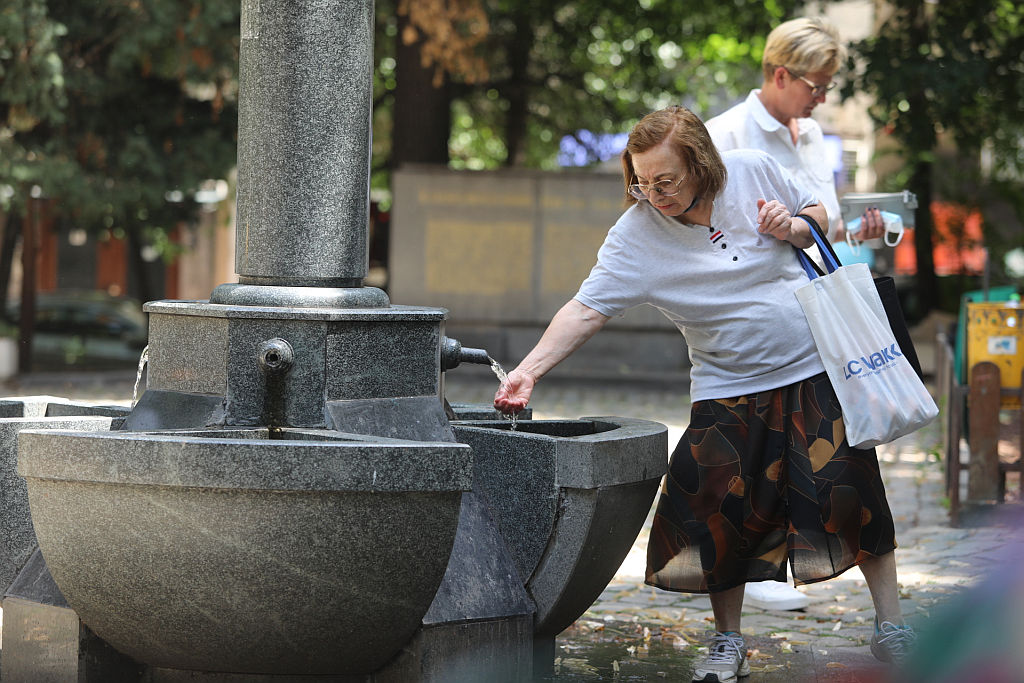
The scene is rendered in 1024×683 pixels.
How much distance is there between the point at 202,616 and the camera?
12.0ft

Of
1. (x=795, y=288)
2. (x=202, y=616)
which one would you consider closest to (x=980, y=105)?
(x=795, y=288)

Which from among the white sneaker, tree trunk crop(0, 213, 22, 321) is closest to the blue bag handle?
the white sneaker

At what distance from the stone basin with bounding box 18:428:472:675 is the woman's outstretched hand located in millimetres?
663

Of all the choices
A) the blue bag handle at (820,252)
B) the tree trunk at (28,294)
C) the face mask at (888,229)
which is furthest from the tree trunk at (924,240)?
the blue bag handle at (820,252)

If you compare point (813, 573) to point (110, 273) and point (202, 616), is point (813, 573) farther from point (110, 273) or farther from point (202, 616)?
point (110, 273)

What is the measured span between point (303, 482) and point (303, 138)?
4.87ft

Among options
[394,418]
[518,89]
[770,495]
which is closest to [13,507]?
[394,418]

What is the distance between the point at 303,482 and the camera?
350 centimetres

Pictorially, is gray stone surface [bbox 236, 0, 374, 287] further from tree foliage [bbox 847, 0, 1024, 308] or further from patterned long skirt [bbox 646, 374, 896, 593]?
tree foliage [bbox 847, 0, 1024, 308]

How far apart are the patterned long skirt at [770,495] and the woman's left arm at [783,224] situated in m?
0.43

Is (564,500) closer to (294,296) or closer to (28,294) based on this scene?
(294,296)

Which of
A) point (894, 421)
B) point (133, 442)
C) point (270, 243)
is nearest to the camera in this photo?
point (133, 442)

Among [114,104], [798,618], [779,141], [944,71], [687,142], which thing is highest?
[944,71]

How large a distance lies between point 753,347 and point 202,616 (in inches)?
70.4
